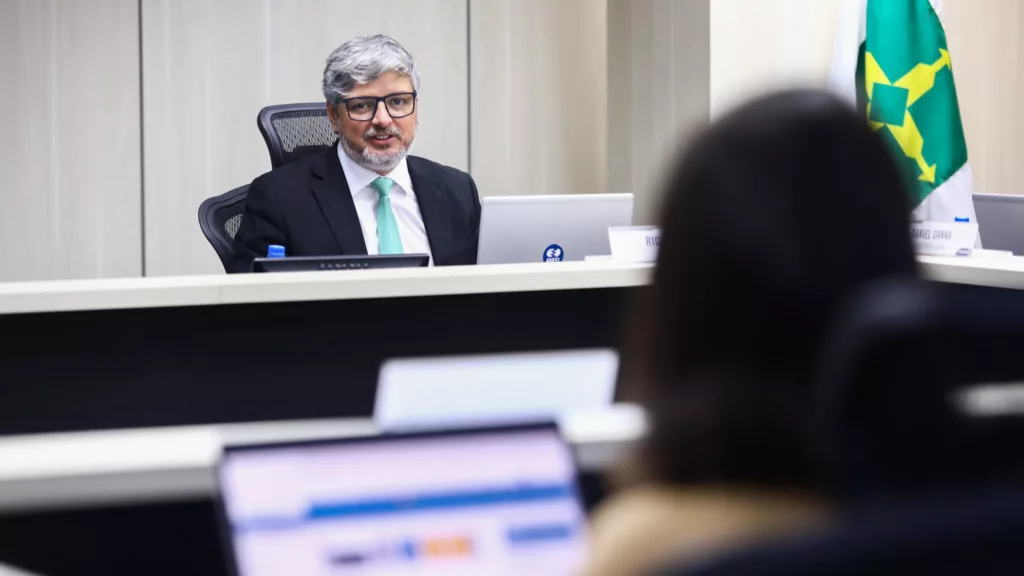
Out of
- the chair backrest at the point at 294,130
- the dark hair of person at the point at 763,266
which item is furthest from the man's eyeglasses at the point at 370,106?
the dark hair of person at the point at 763,266

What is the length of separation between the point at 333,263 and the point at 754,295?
2.16 meters

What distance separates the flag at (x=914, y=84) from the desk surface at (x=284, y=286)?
2584mm

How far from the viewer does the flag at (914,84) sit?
4809mm

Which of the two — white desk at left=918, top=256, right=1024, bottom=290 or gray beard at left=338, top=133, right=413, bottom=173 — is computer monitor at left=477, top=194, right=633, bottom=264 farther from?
white desk at left=918, top=256, right=1024, bottom=290

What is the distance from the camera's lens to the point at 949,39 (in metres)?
5.33

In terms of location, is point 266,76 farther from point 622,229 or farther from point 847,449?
point 847,449

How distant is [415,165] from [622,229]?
1053mm

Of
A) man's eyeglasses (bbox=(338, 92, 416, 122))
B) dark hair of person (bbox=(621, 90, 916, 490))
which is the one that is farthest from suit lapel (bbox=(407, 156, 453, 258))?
dark hair of person (bbox=(621, 90, 916, 490))

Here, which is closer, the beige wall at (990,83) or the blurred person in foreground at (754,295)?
the blurred person in foreground at (754,295)

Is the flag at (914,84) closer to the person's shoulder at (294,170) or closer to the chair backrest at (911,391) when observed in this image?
the person's shoulder at (294,170)

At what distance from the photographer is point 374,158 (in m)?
3.67

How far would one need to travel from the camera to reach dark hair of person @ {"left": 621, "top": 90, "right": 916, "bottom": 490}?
1.88 feet

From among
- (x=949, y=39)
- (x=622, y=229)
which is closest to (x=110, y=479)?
(x=622, y=229)

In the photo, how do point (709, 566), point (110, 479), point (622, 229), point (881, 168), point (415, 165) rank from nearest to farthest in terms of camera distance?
point (709, 566) → point (881, 168) → point (110, 479) → point (622, 229) → point (415, 165)
